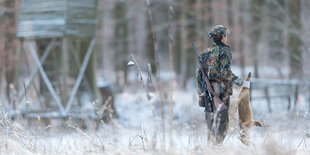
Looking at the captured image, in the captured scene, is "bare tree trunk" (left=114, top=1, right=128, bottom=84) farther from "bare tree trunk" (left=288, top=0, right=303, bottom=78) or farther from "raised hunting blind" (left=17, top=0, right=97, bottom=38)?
"bare tree trunk" (left=288, top=0, right=303, bottom=78)

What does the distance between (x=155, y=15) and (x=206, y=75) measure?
15.7 meters

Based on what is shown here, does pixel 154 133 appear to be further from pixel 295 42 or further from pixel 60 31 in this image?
pixel 295 42

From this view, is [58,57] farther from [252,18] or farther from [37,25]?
[252,18]

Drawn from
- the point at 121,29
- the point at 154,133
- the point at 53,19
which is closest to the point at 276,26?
the point at 53,19

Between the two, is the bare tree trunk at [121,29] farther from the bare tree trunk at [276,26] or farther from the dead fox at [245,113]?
the dead fox at [245,113]

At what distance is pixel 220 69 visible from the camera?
5.21 metres

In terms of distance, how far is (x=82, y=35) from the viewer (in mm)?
11680

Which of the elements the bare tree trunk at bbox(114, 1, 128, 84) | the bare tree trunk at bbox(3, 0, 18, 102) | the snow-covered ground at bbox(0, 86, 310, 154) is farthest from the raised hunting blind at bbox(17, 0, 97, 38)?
the bare tree trunk at bbox(114, 1, 128, 84)

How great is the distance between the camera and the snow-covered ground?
13.7 ft

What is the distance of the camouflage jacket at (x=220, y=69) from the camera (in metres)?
5.15

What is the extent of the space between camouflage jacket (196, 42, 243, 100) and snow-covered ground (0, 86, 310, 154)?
1.39 feet

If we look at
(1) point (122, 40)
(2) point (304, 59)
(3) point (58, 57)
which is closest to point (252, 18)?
(1) point (122, 40)

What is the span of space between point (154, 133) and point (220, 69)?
176cm

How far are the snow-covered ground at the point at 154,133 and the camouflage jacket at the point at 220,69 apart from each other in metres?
0.42
